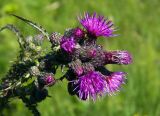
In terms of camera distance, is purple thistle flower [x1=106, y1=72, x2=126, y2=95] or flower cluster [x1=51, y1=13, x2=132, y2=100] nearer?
flower cluster [x1=51, y1=13, x2=132, y2=100]

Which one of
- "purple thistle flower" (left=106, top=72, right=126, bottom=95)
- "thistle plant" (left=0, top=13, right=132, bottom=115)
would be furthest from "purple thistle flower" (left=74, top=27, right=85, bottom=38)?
"purple thistle flower" (left=106, top=72, right=126, bottom=95)

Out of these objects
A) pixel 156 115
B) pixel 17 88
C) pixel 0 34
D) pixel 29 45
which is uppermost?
pixel 0 34

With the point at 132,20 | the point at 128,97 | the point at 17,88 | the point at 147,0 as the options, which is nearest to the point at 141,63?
the point at 128,97

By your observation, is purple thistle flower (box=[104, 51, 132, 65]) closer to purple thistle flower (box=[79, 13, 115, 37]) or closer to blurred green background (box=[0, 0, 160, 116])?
purple thistle flower (box=[79, 13, 115, 37])

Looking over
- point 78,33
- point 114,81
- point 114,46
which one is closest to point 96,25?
point 78,33

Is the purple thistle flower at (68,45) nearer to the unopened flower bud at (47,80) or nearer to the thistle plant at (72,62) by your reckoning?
the thistle plant at (72,62)

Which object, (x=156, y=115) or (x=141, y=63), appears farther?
(x=141, y=63)

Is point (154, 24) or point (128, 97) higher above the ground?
point (154, 24)

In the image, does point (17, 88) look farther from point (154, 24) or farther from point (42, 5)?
point (154, 24)

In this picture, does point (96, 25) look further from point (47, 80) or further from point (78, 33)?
point (47, 80)
